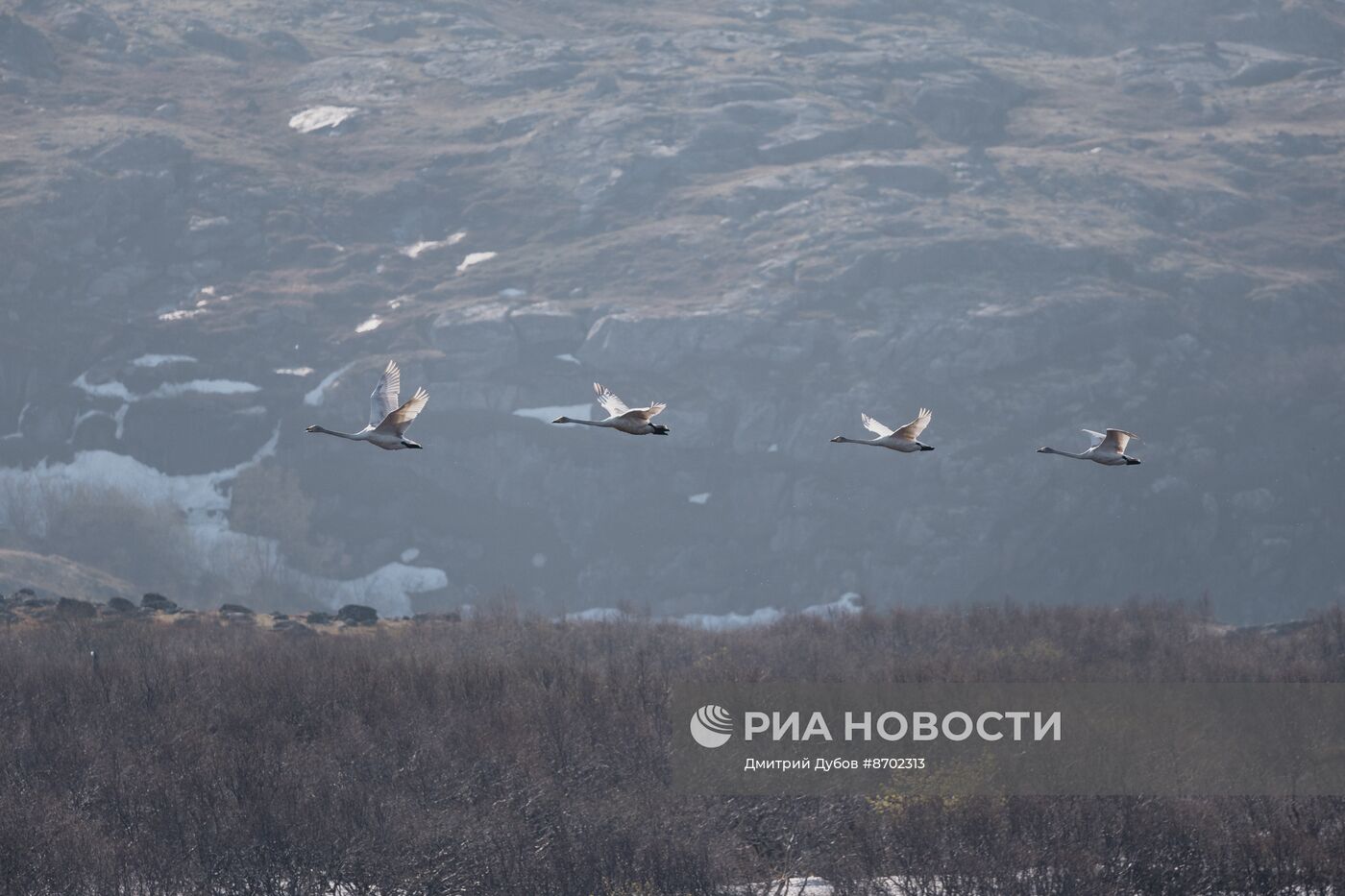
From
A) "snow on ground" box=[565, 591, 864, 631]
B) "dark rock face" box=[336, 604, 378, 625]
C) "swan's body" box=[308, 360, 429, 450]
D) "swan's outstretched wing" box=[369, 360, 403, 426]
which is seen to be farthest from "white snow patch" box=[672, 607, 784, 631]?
"swan's body" box=[308, 360, 429, 450]

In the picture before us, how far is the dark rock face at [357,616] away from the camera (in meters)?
116

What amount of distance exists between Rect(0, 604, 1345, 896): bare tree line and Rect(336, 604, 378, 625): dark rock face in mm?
17002

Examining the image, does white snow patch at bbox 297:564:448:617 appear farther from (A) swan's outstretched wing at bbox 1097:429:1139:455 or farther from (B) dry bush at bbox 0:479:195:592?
(A) swan's outstretched wing at bbox 1097:429:1139:455

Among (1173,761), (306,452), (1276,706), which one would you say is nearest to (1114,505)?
(306,452)

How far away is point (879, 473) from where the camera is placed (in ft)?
628

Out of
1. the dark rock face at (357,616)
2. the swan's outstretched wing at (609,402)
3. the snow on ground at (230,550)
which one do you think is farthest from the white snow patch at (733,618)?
the swan's outstretched wing at (609,402)

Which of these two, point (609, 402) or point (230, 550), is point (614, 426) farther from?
point (230, 550)

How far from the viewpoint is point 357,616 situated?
11738 centimetres

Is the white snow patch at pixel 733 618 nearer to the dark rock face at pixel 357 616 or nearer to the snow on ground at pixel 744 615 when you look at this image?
the snow on ground at pixel 744 615

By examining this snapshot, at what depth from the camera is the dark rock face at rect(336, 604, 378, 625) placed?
116 metres

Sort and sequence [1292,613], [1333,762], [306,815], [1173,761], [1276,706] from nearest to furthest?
[306,815] → [1173,761] → [1333,762] → [1276,706] → [1292,613]

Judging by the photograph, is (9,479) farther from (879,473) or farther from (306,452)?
(879,473)

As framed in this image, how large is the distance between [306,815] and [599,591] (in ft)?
383

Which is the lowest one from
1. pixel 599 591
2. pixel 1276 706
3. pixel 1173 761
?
pixel 599 591
